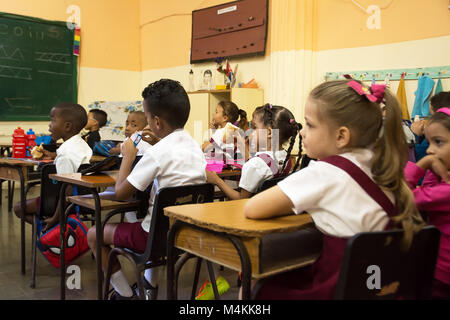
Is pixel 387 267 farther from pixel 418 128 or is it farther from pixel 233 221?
pixel 418 128

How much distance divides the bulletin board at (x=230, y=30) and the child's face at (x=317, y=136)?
4.36 metres

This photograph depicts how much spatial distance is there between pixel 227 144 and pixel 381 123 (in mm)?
2418

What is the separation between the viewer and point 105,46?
702 centimetres

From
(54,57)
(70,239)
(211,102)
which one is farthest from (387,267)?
(54,57)

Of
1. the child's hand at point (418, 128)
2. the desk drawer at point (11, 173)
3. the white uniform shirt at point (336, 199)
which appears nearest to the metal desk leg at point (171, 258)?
the white uniform shirt at point (336, 199)

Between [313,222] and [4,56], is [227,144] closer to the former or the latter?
[313,222]

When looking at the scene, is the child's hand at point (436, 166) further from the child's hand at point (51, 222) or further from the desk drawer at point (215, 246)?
the child's hand at point (51, 222)

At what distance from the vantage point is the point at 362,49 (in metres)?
4.49

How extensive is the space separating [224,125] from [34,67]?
349 cm

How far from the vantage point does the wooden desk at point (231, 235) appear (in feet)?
3.47

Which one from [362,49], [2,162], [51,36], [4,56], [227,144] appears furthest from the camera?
[51,36]

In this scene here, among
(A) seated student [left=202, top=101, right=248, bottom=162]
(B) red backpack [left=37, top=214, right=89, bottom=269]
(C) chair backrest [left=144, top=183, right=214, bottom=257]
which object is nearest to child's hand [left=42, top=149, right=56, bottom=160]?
(B) red backpack [left=37, top=214, right=89, bottom=269]

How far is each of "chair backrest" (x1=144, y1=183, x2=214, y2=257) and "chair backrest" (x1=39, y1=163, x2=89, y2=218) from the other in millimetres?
1075
